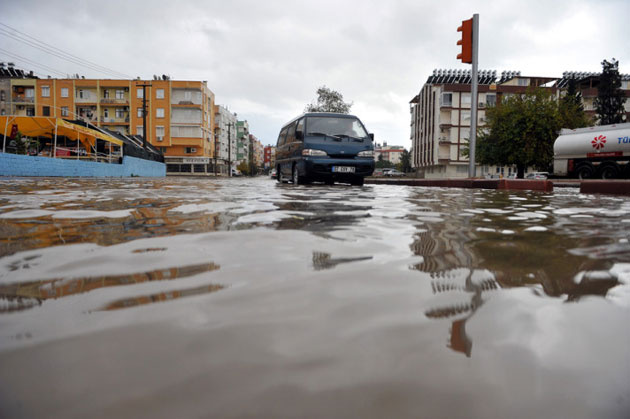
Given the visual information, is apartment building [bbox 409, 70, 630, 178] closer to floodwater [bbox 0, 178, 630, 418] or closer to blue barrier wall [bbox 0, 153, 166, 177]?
blue barrier wall [bbox 0, 153, 166, 177]

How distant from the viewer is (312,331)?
2.74 ft

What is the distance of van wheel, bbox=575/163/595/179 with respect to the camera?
18.8 m

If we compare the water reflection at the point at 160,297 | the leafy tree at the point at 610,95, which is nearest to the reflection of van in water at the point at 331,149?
the water reflection at the point at 160,297

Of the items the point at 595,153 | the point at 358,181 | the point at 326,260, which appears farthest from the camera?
the point at 595,153

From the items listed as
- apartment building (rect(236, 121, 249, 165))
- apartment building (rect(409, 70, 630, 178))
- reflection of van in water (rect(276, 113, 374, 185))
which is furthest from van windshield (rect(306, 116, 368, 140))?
apartment building (rect(236, 121, 249, 165))

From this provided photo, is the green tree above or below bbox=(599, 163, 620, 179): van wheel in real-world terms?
above

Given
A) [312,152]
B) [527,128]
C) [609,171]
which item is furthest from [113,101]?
[609,171]

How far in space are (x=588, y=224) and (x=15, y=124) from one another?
2009 cm

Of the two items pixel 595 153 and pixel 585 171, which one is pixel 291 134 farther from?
pixel 585 171

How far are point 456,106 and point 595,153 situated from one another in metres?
35.5

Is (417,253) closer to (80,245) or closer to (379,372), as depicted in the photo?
(379,372)

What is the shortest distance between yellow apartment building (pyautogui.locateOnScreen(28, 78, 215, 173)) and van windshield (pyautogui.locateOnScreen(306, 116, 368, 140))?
1854 inches

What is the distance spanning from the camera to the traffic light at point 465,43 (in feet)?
28.2

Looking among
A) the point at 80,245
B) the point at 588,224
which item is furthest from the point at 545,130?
the point at 80,245
